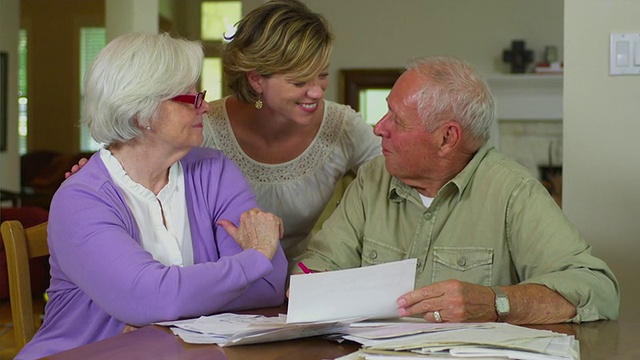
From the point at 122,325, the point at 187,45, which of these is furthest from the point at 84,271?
the point at 187,45

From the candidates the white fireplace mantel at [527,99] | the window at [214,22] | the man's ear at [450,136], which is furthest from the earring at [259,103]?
the window at [214,22]

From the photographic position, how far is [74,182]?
1.95 meters

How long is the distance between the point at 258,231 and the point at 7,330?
136 inches

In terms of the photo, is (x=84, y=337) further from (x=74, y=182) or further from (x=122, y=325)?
(x=74, y=182)

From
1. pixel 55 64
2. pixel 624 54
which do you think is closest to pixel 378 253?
pixel 624 54

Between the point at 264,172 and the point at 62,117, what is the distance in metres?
10.4

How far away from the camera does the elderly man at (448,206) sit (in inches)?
80.0

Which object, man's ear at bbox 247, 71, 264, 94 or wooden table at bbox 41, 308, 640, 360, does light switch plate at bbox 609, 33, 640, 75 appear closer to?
man's ear at bbox 247, 71, 264, 94

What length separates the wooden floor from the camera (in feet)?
14.6

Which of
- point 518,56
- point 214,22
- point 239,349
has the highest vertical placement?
point 214,22

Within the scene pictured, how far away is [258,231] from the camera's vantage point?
2021 millimetres

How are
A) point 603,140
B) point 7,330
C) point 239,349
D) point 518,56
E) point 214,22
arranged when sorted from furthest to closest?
point 214,22 < point 518,56 < point 7,330 < point 603,140 < point 239,349

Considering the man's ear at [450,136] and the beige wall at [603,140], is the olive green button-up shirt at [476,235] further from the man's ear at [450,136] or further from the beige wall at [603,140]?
the beige wall at [603,140]

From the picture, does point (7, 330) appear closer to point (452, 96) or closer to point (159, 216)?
point (159, 216)
